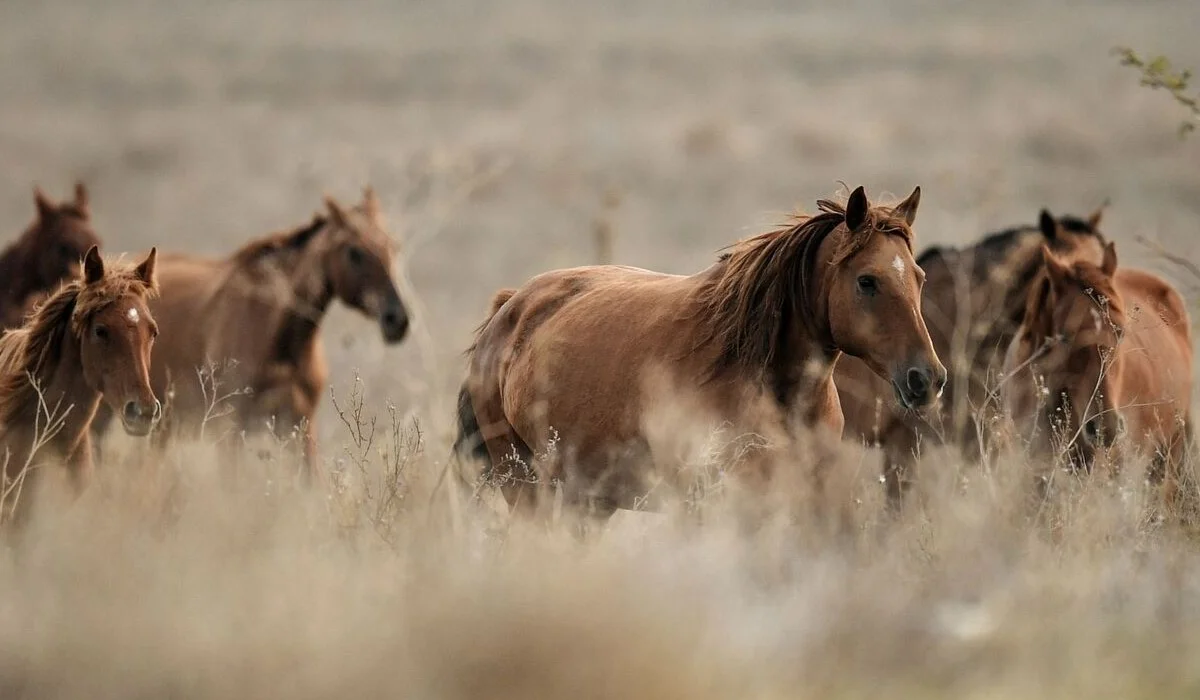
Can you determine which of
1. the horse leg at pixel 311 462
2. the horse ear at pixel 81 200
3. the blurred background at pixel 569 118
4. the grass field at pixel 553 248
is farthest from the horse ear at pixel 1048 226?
the blurred background at pixel 569 118

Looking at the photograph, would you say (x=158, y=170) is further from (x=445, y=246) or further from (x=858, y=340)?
(x=858, y=340)

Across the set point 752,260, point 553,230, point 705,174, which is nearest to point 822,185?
point 705,174

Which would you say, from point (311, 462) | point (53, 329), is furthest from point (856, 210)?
point (311, 462)

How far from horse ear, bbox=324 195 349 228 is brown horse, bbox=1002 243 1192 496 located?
185 inches

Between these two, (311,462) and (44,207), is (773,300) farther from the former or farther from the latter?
(44,207)

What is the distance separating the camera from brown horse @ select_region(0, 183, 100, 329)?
11.5m

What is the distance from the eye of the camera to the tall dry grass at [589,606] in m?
4.66

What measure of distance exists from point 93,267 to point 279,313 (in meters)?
3.74

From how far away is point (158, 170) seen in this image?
1607 inches

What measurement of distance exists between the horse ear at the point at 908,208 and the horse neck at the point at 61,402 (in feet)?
11.9

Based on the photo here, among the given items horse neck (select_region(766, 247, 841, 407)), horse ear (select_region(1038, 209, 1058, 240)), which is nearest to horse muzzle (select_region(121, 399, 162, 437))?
horse neck (select_region(766, 247, 841, 407))

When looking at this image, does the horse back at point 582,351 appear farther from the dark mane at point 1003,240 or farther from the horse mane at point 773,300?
the dark mane at point 1003,240

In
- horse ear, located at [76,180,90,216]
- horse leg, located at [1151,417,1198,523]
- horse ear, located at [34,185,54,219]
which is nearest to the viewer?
horse leg, located at [1151,417,1198,523]

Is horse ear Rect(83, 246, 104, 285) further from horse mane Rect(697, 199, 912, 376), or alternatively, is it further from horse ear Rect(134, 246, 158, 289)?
horse mane Rect(697, 199, 912, 376)
